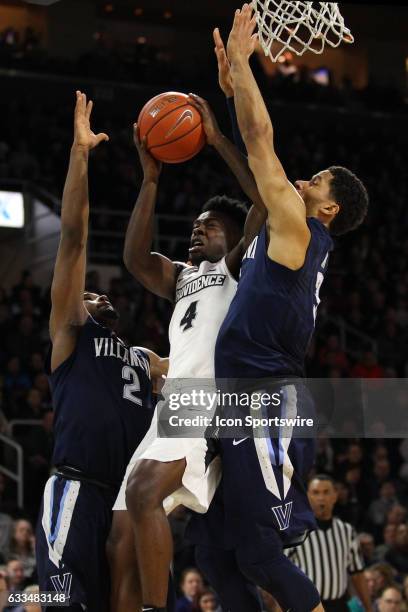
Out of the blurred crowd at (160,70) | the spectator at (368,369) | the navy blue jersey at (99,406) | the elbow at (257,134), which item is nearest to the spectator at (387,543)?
the spectator at (368,369)

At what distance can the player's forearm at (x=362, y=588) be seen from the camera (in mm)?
7250

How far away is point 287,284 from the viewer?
13.8 ft

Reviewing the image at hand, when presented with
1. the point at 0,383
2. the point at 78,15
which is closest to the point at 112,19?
the point at 78,15

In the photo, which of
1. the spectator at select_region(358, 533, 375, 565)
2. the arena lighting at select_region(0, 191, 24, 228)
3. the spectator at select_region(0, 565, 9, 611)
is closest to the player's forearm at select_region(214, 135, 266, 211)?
the spectator at select_region(0, 565, 9, 611)

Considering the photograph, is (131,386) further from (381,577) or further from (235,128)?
(381,577)

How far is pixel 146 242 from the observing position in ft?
15.6

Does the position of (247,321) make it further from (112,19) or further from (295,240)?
(112,19)

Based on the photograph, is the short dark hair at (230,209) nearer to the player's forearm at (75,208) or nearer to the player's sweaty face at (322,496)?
the player's forearm at (75,208)

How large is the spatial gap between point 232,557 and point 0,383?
5.67 m

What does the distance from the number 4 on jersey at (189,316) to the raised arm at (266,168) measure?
0.45 m

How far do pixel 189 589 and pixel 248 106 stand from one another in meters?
4.25

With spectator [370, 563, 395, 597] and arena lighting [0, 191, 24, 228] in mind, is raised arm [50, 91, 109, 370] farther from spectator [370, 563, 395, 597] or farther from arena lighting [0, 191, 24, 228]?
arena lighting [0, 191, 24, 228]

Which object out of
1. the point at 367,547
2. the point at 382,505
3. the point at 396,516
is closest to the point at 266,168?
the point at 367,547

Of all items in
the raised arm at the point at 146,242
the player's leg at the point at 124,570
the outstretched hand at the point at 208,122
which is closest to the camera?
the player's leg at the point at 124,570
